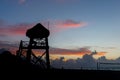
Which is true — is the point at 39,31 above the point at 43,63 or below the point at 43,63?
above

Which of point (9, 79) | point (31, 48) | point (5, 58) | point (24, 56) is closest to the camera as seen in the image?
point (9, 79)

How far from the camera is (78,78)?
3619 cm

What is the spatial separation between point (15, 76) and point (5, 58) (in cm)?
642

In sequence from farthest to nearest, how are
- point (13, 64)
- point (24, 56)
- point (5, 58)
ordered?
point (24, 56) < point (5, 58) < point (13, 64)

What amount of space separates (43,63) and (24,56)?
3937 mm

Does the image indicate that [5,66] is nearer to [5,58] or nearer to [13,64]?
[13,64]

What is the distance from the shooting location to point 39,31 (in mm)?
45938

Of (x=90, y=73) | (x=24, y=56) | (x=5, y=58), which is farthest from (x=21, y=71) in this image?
(x=24, y=56)

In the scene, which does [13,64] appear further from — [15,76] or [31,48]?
[31,48]

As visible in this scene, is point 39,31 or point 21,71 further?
point 39,31

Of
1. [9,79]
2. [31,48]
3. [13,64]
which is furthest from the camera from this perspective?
[31,48]

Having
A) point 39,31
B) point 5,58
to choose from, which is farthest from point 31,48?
point 5,58

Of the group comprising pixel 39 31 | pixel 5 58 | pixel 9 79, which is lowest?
pixel 9 79

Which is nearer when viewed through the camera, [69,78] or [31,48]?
[69,78]
